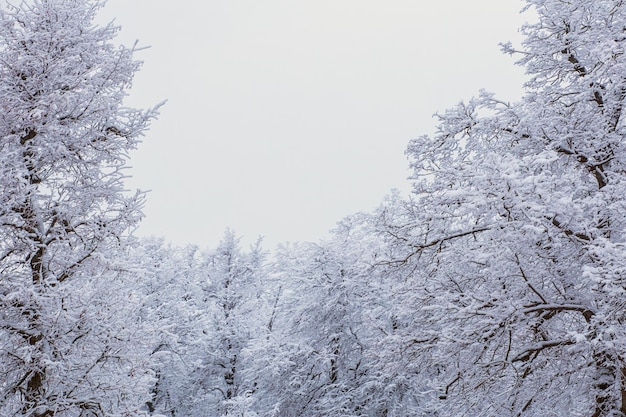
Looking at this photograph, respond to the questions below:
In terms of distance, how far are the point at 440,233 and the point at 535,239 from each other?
83.2 inches

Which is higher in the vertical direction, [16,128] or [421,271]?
[16,128]

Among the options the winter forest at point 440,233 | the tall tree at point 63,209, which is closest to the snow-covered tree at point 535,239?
the winter forest at point 440,233

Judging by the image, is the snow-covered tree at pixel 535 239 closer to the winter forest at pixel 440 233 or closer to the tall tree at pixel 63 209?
the winter forest at pixel 440 233

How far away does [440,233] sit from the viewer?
8023mm

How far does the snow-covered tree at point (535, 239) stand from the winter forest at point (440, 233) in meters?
0.04

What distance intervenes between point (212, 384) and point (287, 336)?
5.92m

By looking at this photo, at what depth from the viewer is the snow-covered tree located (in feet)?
19.6

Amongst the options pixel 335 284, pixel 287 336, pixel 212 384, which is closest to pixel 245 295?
pixel 212 384

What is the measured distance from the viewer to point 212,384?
21297mm

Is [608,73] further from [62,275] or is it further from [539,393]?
[62,275]

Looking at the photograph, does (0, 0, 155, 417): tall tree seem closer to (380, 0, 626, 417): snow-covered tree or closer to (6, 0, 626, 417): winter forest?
(6, 0, 626, 417): winter forest

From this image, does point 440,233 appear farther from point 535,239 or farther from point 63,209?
point 63,209

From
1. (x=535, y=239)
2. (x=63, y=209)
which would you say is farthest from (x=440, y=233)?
(x=63, y=209)

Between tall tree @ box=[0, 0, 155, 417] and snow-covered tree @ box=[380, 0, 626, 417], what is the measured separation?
491cm
